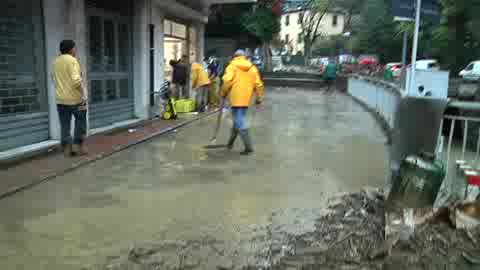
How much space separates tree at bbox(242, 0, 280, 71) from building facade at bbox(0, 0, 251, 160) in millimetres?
9460

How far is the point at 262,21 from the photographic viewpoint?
984 inches

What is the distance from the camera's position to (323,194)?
5.76m

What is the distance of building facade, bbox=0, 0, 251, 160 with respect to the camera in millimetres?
7344

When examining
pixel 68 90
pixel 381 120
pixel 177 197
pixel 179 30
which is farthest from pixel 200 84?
pixel 177 197

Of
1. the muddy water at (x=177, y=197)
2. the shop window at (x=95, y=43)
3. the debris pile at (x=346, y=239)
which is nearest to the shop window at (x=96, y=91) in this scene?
the shop window at (x=95, y=43)

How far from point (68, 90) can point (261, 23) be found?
18951 millimetres

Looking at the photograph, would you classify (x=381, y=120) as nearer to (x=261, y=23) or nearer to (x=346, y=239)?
(x=346, y=239)

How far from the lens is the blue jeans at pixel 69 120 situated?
23.5ft

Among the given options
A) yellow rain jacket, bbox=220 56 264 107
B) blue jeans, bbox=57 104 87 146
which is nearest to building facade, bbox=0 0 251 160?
blue jeans, bbox=57 104 87 146

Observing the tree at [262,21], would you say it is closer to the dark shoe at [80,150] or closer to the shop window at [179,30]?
the shop window at [179,30]

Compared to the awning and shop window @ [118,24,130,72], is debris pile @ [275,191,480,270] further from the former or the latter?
the awning

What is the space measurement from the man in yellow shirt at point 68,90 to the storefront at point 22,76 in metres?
0.76

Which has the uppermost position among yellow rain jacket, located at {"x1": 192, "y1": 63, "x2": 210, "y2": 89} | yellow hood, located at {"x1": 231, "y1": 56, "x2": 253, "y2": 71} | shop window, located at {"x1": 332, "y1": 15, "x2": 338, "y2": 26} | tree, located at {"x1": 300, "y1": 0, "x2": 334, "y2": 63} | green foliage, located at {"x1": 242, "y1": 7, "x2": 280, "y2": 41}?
shop window, located at {"x1": 332, "y1": 15, "x2": 338, "y2": 26}

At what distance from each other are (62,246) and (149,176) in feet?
8.21
